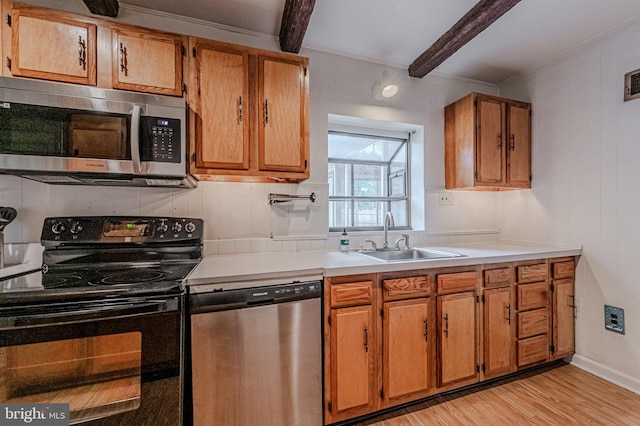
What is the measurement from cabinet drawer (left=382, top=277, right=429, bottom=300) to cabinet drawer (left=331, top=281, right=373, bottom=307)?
0.11m

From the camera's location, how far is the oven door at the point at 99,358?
41.6 inches

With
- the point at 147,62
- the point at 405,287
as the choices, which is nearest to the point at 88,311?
the point at 147,62

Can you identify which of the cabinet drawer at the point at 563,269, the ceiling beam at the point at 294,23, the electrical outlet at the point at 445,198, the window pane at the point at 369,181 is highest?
the ceiling beam at the point at 294,23

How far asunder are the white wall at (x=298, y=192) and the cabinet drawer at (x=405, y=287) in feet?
2.29

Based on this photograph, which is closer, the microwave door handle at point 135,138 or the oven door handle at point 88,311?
the oven door handle at point 88,311

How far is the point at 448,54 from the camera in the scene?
2.15m

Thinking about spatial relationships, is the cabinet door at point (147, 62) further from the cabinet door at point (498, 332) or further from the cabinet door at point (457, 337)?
the cabinet door at point (498, 332)

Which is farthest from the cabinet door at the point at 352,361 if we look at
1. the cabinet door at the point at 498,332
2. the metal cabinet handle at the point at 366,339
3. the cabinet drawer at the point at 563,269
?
the cabinet drawer at the point at 563,269

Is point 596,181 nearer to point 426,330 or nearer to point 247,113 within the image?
point 426,330

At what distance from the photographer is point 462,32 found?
192cm

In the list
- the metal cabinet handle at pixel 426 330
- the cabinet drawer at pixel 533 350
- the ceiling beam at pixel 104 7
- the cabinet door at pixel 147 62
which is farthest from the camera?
the cabinet drawer at pixel 533 350

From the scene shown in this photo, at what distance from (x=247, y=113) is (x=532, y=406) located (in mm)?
2626

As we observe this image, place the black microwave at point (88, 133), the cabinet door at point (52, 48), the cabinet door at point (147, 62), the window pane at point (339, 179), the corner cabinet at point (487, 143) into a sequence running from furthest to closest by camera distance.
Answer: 1. the window pane at point (339, 179)
2. the corner cabinet at point (487, 143)
3. the cabinet door at point (147, 62)
4. the cabinet door at point (52, 48)
5. the black microwave at point (88, 133)

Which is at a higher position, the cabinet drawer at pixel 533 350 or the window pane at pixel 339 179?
the window pane at pixel 339 179
